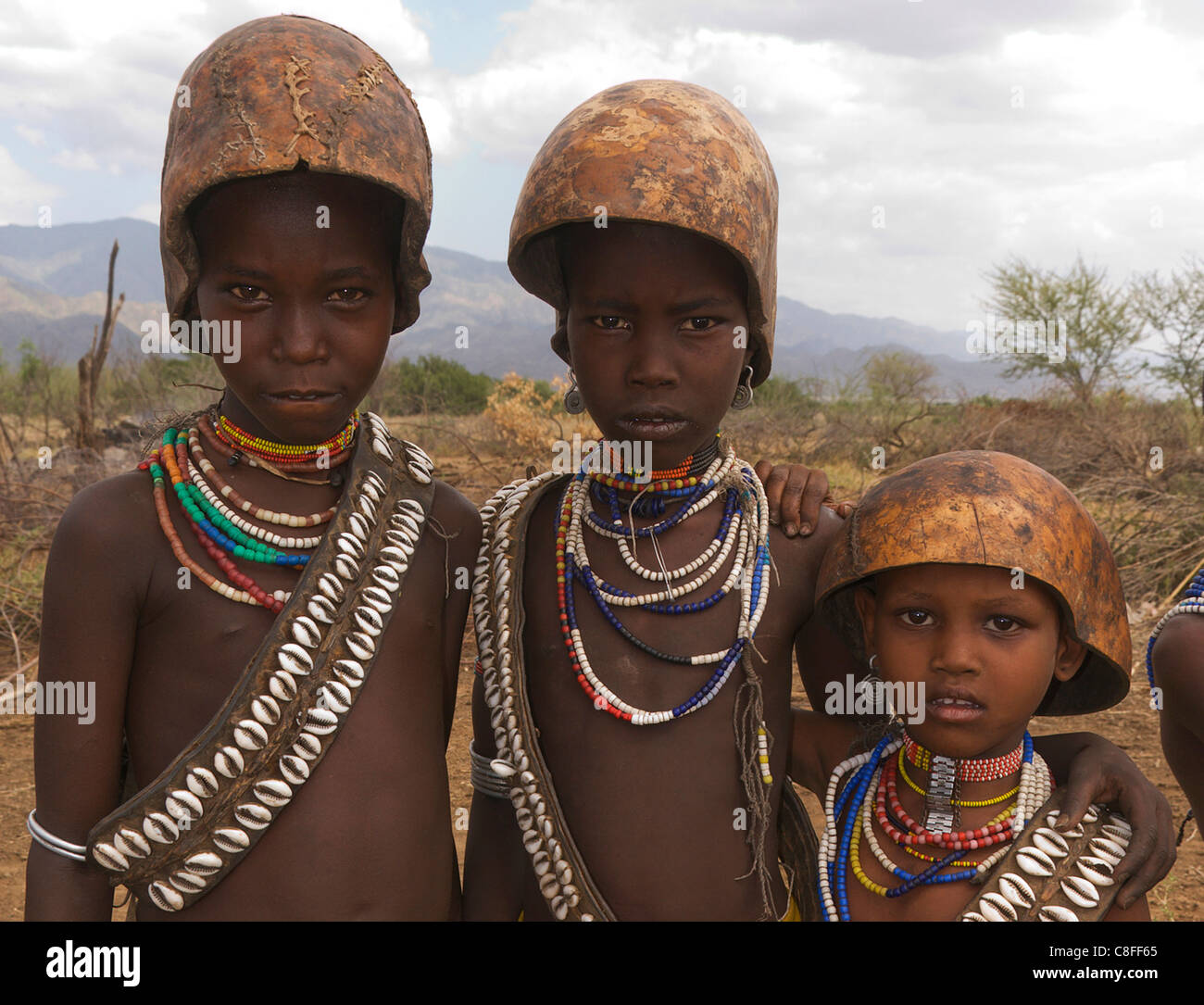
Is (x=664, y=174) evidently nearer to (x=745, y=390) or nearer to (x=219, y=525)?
(x=745, y=390)

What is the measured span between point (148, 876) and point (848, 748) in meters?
1.42

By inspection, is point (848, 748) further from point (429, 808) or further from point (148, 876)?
point (148, 876)

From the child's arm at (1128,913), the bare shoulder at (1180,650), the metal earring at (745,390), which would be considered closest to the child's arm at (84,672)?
the metal earring at (745,390)

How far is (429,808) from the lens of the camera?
6.57ft

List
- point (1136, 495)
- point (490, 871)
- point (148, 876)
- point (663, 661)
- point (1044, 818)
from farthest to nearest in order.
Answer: point (1136, 495)
point (490, 871)
point (663, 661)
point (1044, 818)
point (148, 876)

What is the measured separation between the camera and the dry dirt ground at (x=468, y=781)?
3.71m

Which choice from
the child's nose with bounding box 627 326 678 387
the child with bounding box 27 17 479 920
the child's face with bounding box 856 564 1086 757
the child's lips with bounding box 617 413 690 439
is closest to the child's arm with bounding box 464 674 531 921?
the child with bounding box 27 17 479 920

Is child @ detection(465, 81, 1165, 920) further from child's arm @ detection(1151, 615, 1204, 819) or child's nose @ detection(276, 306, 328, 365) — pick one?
child's nose @ detection(276, 306, 328, 365)

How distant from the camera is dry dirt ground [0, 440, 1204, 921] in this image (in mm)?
3705

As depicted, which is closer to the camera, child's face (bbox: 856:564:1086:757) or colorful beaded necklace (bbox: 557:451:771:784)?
child's face (bbox: 856:564:1086:757)

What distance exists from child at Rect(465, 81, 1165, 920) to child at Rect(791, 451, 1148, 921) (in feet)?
0.58

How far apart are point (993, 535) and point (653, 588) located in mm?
691

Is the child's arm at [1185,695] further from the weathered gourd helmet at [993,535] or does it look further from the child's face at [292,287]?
the child's face at [292,287]

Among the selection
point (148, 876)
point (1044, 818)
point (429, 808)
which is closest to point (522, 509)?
point (429, 808)
